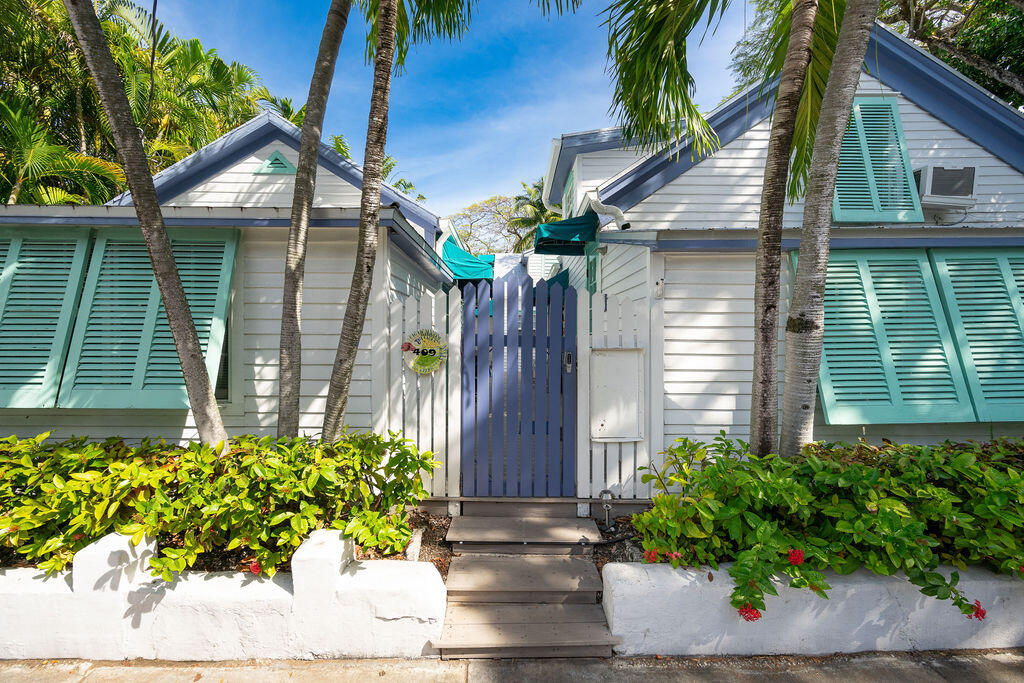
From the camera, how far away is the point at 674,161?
227 inches

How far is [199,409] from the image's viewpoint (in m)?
3.58

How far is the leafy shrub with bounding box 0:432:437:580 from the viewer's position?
291cm

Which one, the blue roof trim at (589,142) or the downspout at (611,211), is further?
the blue roof trim at (589,142)

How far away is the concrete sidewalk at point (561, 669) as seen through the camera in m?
2.78

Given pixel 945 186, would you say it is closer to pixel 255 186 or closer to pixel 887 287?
pixel 887 287

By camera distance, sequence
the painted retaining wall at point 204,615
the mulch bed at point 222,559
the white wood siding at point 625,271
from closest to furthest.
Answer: the painted retaining wall at point 204,615
the mulch bed at point 222,559
the white wood siding at point 625,271

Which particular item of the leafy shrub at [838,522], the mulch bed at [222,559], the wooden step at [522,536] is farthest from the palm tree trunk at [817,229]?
the mulch bed at [222,559]

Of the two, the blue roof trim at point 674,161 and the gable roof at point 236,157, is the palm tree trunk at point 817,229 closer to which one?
the blue roof trim at point 674,161

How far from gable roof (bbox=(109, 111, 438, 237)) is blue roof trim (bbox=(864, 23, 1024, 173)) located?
6.65 meters

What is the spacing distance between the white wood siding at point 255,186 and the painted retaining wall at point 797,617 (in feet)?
17.1

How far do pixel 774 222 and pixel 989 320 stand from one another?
10.9 feet

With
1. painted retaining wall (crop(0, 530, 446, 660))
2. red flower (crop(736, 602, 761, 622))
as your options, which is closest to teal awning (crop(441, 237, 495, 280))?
painted retaining wall (crop(0, 530, 446, 660))

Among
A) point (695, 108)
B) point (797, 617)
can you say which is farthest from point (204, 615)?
point (695, 108)

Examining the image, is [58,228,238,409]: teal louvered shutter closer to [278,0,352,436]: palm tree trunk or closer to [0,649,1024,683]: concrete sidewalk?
[278,0,352,436]: palm tree trunk
